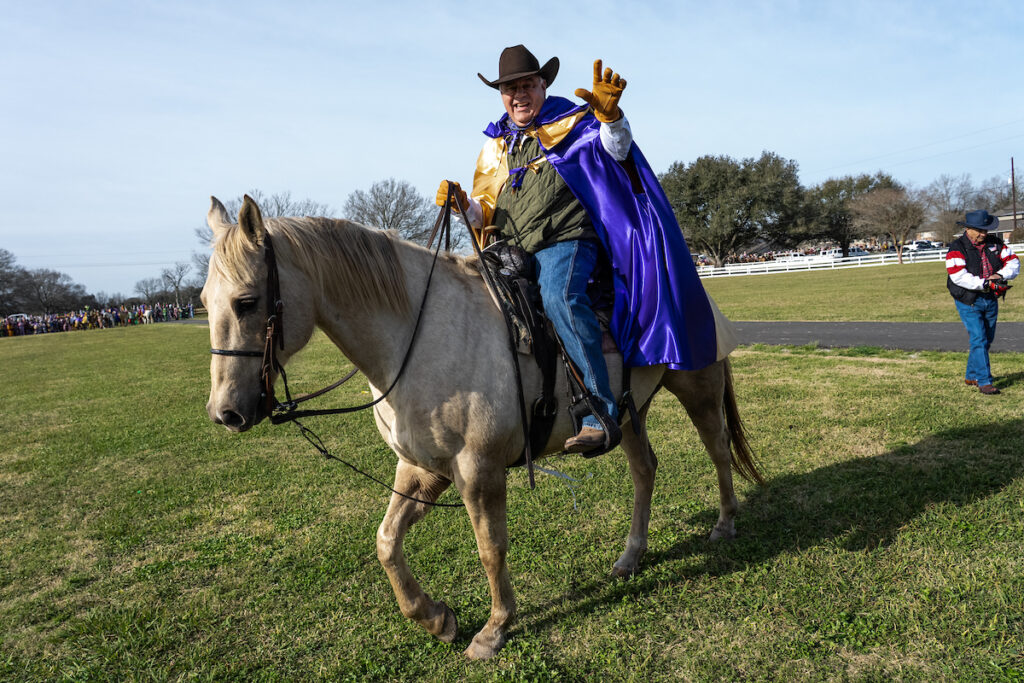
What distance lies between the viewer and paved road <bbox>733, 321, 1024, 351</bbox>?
1228cm

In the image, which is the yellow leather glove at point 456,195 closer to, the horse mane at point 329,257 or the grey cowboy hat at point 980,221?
the horse mane at point 329,257

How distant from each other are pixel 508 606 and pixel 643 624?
2.82ft

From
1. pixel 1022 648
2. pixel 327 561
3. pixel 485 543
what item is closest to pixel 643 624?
pixel 485 543

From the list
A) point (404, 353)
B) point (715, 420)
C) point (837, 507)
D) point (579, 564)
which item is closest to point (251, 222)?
point (404, 353)

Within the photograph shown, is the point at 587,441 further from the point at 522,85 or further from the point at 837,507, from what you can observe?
the point at 837,507

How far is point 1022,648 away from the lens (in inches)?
130

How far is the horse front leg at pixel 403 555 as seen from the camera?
3.76 metres

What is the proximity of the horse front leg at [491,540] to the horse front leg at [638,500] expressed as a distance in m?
1.10

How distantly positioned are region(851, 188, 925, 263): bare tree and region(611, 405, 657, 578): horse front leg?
5483 cm

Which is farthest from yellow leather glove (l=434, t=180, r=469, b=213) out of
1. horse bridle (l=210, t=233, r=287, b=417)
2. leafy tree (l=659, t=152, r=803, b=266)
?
leafy tree (l=659, t=152, r=803, b=266)

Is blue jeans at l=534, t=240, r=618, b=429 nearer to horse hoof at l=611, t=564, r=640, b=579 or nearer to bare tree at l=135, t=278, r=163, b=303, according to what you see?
horse hoof at l=611, t=564, r=640, b=579

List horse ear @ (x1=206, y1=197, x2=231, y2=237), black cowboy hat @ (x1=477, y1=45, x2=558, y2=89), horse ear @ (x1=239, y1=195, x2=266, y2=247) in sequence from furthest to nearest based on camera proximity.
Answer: black cowboy hat @ (x1=477, y1=45, x2=558, y2=89) < horse ear @ (x1=206, y1=197, x2=231, y2=237) < horse ear @ (x1=239, y1=195, x2=266, y2=247)

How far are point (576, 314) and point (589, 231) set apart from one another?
0.58m

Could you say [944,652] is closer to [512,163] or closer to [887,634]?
[887,634]
